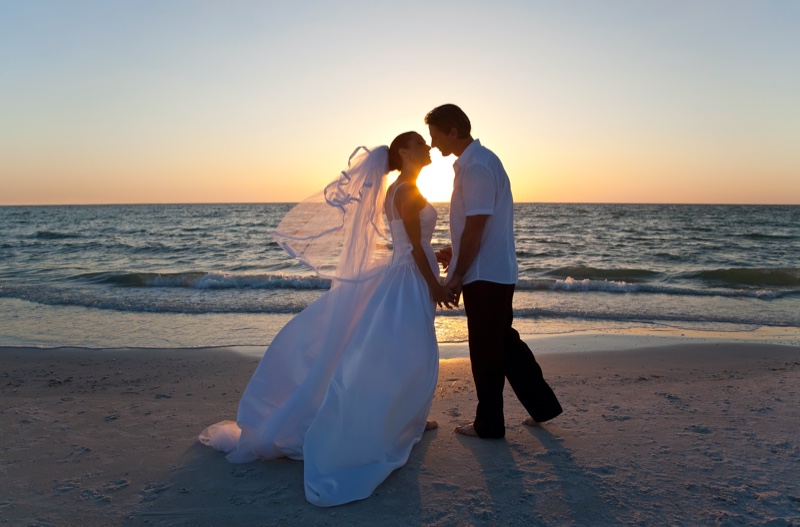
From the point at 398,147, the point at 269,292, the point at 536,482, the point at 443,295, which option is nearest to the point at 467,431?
the point at 536,482

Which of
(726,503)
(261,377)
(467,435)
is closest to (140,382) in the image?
(261,377)

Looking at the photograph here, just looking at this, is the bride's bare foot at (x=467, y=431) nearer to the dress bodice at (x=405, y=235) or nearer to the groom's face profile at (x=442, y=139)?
the dress bodice at (x=405, y=235)

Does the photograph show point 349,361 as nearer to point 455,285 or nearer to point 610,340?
point 455,285

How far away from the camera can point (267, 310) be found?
1083 cm

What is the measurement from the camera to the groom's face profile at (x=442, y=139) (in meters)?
3.69

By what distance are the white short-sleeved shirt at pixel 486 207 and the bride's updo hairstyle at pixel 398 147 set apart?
366mm

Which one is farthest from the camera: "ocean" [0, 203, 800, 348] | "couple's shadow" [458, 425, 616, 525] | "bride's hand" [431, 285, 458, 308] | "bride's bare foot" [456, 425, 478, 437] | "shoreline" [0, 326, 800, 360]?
"ocean" [0, 203, 800, 348]

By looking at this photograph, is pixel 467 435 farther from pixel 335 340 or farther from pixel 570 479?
pixel 335 340

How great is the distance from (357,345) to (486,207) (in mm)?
1135

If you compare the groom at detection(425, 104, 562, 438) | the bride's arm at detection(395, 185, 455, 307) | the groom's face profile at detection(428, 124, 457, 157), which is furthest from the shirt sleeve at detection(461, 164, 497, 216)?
the bride's arm at detection(395, 185, 455, 307)

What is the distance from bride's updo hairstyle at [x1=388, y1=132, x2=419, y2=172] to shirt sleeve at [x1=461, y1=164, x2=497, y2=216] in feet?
1.60

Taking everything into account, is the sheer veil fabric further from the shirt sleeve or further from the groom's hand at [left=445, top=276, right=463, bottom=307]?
the shirt sleeve

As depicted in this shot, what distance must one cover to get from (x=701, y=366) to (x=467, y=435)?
3726 millimetres

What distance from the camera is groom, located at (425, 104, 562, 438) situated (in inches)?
142
